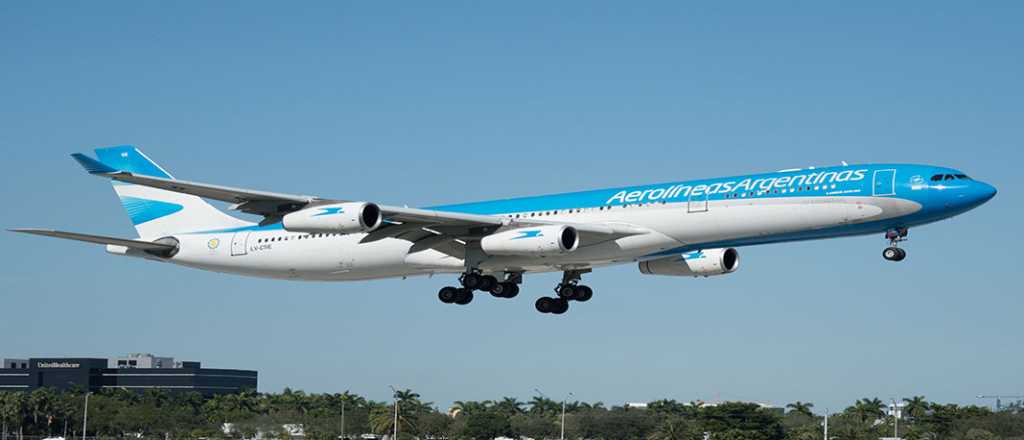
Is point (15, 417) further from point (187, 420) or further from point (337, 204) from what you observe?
point (337, 204)

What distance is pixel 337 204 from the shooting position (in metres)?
51.2

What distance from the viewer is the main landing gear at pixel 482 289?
188 ft

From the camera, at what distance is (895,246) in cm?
4912

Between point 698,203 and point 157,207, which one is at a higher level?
point 157,207

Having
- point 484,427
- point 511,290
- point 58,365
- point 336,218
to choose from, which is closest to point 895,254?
point 511,290

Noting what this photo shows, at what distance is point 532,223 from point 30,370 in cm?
15572

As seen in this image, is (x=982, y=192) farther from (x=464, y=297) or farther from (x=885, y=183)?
(x=464, y=297)

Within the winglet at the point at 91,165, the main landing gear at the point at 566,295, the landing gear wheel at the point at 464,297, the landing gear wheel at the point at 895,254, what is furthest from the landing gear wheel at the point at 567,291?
the winglet at the point at 91,165

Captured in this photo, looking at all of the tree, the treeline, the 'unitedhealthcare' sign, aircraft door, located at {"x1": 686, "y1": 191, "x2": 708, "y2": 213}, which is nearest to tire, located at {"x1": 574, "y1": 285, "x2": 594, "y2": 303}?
aircraft door, located at {"x1": 686, "y1": 191, "x2": 708, "y2": 213}

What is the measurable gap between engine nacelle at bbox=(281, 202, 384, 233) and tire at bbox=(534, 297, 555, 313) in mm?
12241

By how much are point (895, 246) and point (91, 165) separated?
1146 inches

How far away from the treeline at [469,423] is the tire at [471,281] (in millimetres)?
57644

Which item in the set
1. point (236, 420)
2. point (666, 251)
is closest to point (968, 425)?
point (236, 420)

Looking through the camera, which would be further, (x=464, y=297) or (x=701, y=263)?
(x=464, y=297)
